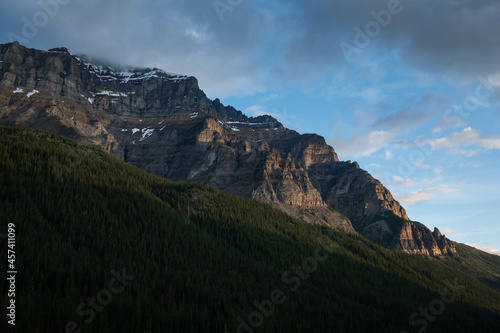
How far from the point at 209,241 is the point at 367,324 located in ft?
153

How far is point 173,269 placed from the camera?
244 ft

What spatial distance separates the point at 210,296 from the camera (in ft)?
224

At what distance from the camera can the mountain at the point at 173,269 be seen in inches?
2096

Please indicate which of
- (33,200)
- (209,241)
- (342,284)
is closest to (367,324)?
(342,284)

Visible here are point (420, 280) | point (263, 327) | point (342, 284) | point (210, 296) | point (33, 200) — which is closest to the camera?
point (263, 327)

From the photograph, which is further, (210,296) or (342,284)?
(342,284)

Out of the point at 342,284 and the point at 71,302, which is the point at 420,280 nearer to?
the point at 342,284

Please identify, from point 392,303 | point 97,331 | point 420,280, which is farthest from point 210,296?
point 420,280

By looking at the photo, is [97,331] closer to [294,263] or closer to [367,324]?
[367,324]

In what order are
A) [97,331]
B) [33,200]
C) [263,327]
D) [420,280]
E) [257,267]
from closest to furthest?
[97,331] → [263,327] → [33,200] → [257,267] → [420,280]

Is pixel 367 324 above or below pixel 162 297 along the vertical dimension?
below

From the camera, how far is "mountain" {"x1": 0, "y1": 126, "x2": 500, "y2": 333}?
53250 millimetres

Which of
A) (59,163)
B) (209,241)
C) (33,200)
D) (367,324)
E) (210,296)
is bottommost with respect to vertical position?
(367,324)

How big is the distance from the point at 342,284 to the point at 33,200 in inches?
3329
